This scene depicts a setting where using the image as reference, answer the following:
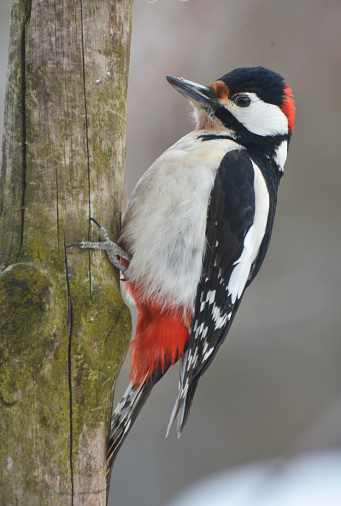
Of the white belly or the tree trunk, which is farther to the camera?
the white belly

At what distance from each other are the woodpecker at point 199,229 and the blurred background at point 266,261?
61.0 inches

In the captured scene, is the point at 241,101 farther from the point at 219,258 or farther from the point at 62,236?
the point at 62,236

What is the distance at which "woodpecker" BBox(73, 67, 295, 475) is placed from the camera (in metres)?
2.09

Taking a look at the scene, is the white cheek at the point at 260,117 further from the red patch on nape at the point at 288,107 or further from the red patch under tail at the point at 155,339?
the red patch under tail at the point at 155,339

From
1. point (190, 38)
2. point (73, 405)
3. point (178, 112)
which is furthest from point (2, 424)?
point (190, 38)

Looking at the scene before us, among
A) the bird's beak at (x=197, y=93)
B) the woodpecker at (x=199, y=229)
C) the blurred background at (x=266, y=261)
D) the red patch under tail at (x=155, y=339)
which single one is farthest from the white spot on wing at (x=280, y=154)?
the blurred background at (x=266, y=261)

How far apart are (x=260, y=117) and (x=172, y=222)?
2.44ft

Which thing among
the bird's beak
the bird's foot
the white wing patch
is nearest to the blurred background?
the bird's beak

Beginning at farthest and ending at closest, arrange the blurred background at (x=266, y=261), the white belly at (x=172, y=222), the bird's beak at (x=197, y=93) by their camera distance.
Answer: the blurred background at (x=266, y=261) → the bird's beak at (x=197, y=93) → the white belly at (x=172, y=222)

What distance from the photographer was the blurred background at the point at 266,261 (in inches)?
151

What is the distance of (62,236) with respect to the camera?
6.01ft

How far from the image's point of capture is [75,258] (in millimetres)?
1837

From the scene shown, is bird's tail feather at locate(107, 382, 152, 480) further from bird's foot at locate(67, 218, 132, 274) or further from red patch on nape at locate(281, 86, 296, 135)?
red patch on nape at locate(281, 86, 296, 135)

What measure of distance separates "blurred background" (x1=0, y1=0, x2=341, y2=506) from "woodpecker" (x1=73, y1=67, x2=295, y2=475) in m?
1.55
